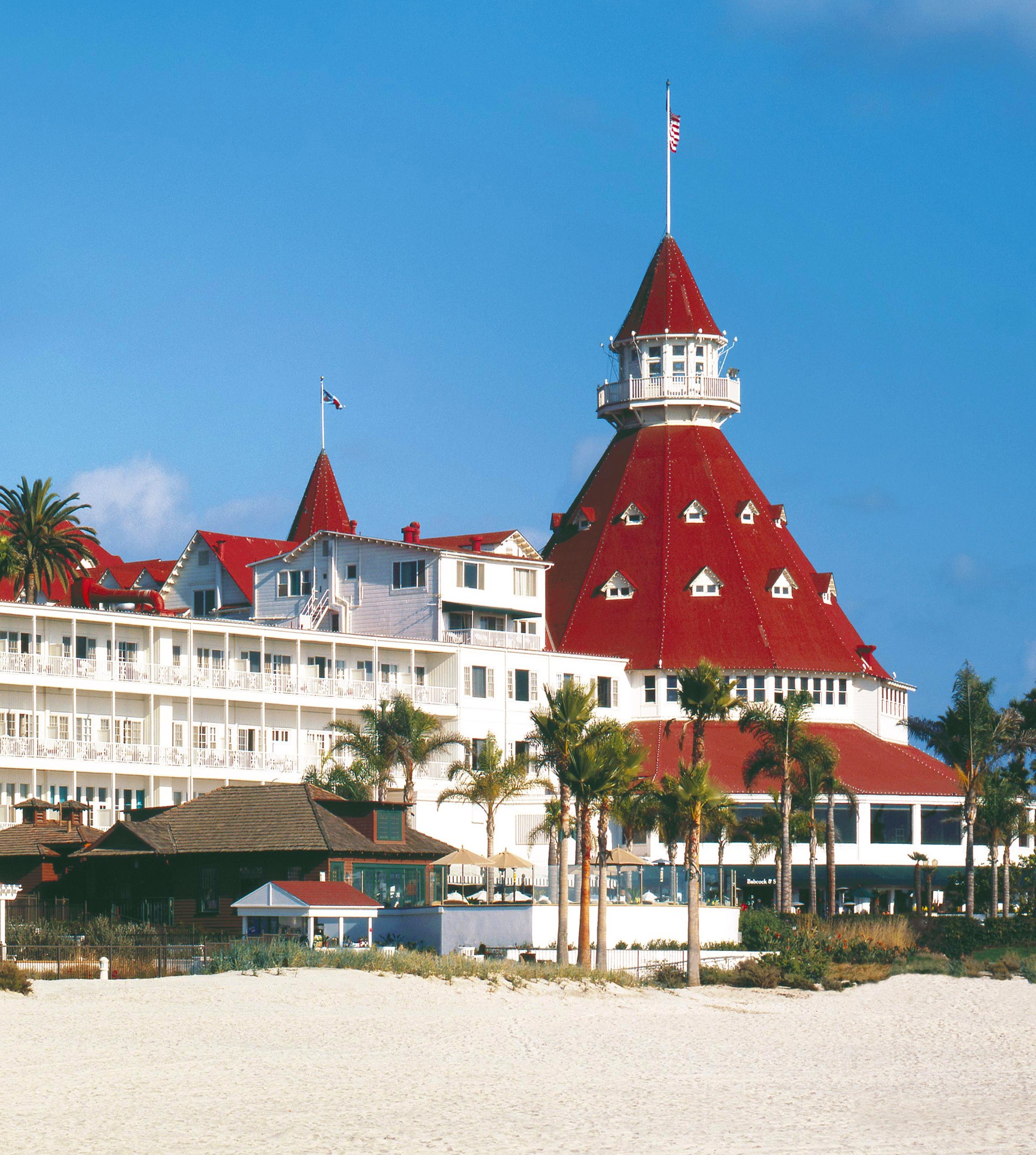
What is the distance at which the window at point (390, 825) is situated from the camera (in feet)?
195

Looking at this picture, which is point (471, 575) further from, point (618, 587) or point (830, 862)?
point (830, 862)

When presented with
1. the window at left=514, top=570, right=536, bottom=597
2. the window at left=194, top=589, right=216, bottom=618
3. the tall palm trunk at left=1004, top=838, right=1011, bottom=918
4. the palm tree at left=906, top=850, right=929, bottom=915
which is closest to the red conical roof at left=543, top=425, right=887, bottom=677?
the window at left=514, top=570, right=536, bottom=597

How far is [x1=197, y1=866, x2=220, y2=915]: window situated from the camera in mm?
57219

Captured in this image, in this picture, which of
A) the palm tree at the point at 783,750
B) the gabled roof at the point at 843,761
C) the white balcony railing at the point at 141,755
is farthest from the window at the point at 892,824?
the white balcony railing at the point at 141,755

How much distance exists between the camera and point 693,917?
51.9 metres

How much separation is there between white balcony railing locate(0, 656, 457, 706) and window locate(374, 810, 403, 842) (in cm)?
1796

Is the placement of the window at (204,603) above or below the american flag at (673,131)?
below

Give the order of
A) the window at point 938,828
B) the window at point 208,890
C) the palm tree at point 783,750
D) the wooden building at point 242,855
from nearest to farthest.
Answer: the wooden building at point 242,855 → the window at point 208,890 → the palm tree at point 783,750 → the window at point 938,828

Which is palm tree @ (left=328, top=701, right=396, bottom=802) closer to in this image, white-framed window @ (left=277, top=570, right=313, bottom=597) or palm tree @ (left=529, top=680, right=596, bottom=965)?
white-framed window @ (left=277, top=570, right=313, bottom=597)

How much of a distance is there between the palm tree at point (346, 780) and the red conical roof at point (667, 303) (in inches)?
1286

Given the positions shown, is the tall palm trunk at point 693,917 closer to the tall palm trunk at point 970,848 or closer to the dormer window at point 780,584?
the tall palm trunk at point 970,848

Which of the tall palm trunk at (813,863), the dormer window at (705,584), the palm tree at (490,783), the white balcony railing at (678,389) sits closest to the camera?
the tall palm trunk at (813,863)

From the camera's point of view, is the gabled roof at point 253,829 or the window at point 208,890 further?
the window at point 208,890

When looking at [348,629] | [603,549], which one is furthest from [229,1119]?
[603,549]
